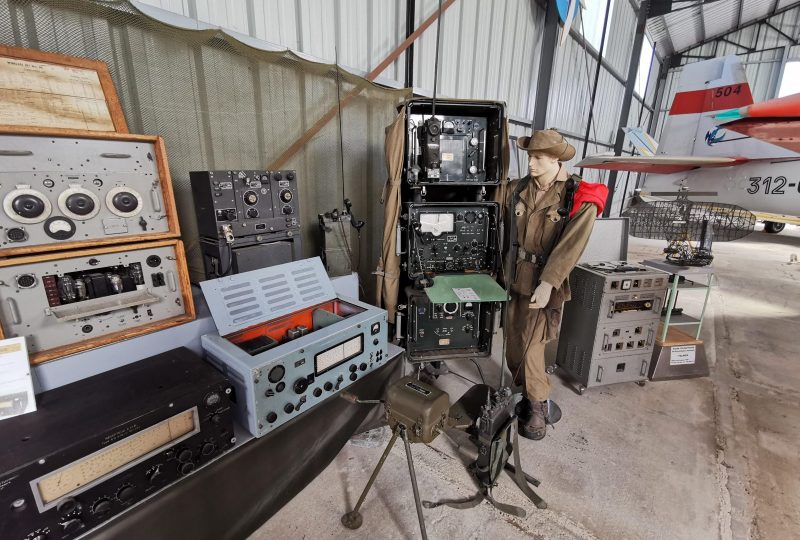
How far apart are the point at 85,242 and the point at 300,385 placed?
0.95 metres

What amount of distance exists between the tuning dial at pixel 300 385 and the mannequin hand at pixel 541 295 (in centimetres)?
128

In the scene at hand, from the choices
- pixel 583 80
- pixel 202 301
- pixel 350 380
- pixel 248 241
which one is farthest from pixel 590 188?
pixel 583 80

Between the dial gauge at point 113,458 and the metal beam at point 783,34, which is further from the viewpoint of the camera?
the metal beam at point 783,34

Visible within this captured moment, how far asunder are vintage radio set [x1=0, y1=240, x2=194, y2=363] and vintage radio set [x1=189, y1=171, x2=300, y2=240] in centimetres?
27

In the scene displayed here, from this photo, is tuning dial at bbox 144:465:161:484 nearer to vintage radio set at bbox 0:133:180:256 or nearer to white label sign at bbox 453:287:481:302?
vintage radio set at bbox 0:133:180:256

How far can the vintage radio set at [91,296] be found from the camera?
3.91 feet

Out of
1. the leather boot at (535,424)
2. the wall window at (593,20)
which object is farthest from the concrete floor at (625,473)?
the wall window at (593,20)

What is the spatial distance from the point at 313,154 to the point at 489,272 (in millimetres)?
1566

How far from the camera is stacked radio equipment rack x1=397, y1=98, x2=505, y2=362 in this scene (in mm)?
2254

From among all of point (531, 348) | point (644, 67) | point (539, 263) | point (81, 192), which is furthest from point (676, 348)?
point (644, 67)

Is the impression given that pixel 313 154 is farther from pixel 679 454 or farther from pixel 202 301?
pixel 679 454

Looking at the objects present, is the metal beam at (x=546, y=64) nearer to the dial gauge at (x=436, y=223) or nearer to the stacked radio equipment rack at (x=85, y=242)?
the dial gauge at (x=436, y=223)

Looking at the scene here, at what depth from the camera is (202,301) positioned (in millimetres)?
1774

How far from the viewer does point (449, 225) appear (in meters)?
2.34
